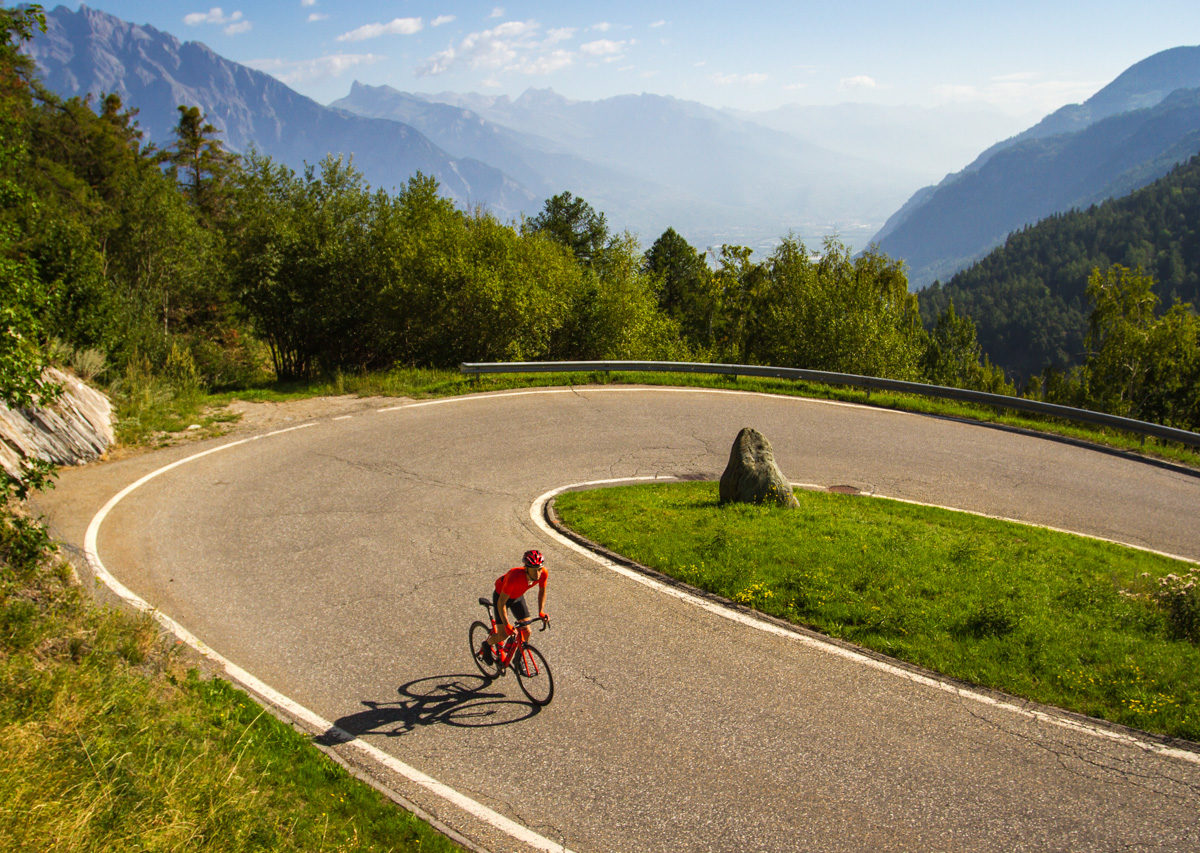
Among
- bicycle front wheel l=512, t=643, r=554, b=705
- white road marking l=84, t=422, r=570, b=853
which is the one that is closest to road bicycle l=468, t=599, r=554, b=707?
bicycle front wheel l=512, t=643, r=554, b=705

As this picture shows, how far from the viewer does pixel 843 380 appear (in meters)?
20.3

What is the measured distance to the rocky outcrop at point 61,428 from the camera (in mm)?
11359

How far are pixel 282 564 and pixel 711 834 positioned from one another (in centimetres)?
721

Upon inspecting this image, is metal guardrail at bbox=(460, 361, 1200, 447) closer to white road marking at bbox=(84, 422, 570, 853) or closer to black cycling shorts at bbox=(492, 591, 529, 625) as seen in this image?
white road marking at bbox=(84, 422, 570, 853)

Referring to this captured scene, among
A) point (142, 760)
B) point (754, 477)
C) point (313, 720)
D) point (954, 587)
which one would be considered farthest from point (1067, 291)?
point (142, 760)

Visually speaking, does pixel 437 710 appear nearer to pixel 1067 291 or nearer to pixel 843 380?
pixel 843 380

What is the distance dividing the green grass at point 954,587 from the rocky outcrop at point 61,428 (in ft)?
30.3

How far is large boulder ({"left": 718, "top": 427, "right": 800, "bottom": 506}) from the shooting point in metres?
11.4

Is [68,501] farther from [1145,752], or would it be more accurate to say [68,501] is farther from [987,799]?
[1145,752]

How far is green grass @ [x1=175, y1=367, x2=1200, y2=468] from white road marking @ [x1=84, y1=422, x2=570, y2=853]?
8.49 meters

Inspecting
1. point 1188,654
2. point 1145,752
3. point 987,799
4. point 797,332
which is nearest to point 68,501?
point 987,799

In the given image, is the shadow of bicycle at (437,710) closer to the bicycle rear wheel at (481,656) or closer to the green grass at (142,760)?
the bicycle rear wheel at (481,656)

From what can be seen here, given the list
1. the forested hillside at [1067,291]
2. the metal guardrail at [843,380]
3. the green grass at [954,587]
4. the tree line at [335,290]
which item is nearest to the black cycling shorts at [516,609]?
the green grass at [954,587]

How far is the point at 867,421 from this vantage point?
17891 mm
